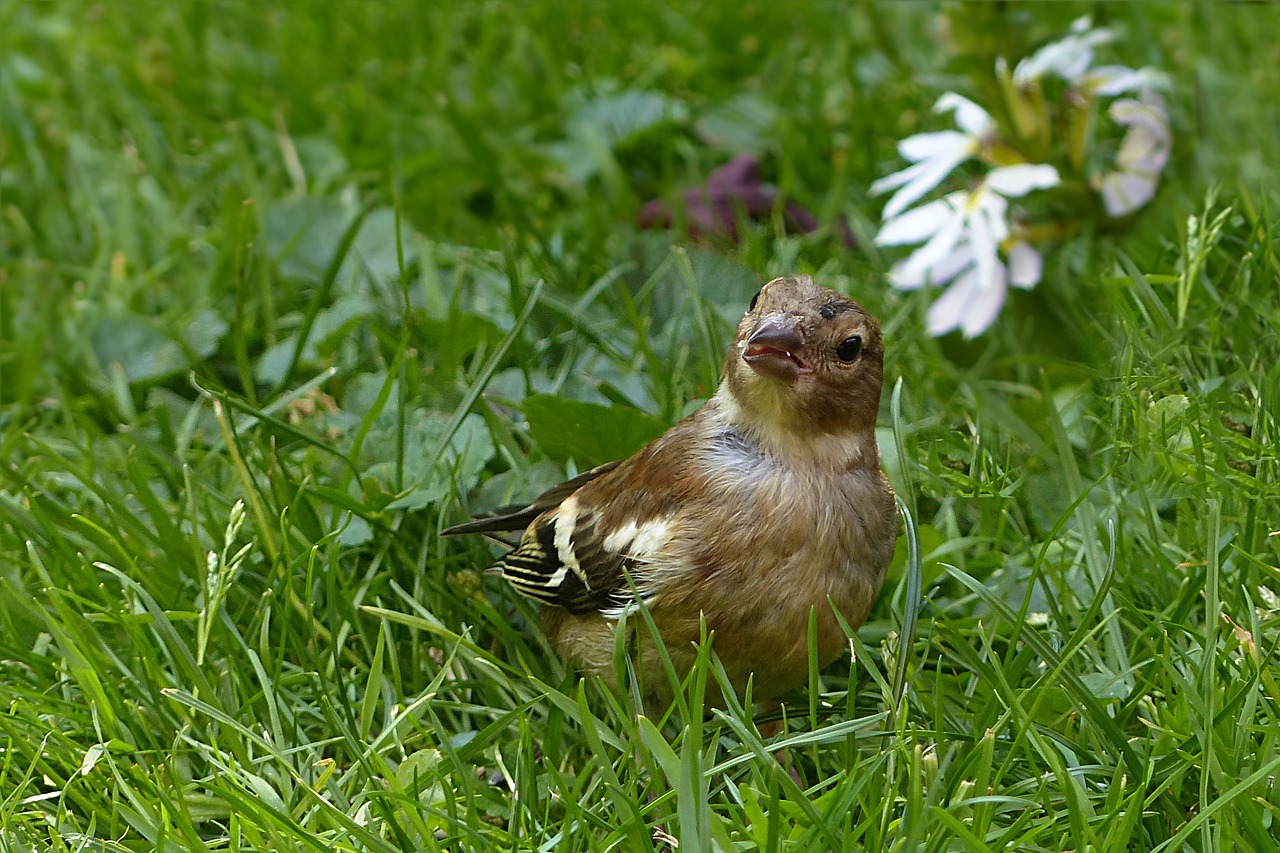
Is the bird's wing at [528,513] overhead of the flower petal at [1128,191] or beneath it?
beneath

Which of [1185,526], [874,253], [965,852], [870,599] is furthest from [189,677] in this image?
[874,253]

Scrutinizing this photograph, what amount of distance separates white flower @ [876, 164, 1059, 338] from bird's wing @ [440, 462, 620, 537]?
4.23ft

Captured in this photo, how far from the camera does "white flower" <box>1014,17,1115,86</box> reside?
13.8ft

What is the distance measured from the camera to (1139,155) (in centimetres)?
420

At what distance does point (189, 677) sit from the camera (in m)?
2.81

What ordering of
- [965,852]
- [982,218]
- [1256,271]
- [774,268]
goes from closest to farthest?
[965,852], [1256,271], [982,218], [774,268]

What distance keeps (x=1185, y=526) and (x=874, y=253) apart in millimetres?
1965

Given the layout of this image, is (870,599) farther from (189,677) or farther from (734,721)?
(189,677)

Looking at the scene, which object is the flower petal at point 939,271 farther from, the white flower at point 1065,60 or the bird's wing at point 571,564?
the bird's wing at point 571,564

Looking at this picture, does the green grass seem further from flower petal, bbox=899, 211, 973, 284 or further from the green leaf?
flower petal, bbox=899, 211, 973, 284

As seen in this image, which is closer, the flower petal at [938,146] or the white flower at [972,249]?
the white flower at [972,249]

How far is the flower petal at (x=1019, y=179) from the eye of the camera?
3.92 meters

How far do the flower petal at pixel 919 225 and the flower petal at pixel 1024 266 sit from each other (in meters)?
0.27

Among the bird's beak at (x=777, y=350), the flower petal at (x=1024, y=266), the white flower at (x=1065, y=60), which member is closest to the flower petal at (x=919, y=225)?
the flower petal at (x=1024, y=266)
